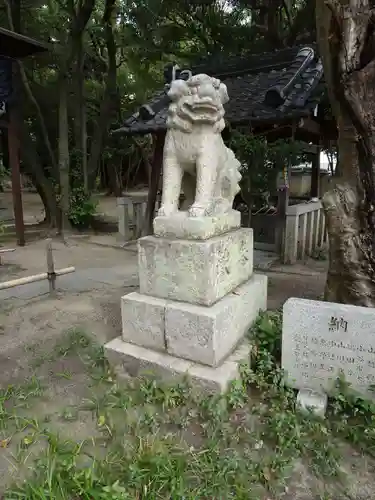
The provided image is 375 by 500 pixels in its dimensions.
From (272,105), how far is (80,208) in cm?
553

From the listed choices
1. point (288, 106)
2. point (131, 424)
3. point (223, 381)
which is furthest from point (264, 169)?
point (131, 424)

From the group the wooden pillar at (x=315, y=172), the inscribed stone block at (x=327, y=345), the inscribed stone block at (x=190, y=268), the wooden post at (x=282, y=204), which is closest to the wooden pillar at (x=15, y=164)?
the wooden post at (x=282, y=204)

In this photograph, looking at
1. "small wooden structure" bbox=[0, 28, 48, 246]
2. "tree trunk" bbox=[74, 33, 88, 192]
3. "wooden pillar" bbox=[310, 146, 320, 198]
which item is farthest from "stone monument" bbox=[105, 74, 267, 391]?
"tree trunk" bbox=[74, 33, 88, 192]

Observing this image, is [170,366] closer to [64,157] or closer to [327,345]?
[327,345]

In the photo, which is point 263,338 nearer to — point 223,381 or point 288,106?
point 223,381

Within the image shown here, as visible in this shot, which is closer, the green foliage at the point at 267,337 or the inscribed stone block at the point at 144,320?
the inscribed stone block at the point at 144,320

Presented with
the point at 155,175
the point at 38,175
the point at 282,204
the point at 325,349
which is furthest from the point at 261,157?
the point at 38,175

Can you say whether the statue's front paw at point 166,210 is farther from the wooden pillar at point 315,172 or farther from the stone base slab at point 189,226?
the wooden pillar at point 315,172

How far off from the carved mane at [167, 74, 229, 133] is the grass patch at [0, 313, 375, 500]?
179 centimetres

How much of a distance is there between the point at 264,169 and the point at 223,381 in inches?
162

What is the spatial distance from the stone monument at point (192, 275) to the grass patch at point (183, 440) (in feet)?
0.61

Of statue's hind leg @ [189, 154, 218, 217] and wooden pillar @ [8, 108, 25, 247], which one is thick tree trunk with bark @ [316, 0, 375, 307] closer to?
statue's hind leg @ [189, 154, 218, 217]

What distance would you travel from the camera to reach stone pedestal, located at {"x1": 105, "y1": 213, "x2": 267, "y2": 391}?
2.56 m

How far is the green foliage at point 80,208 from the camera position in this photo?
9.41 metres
